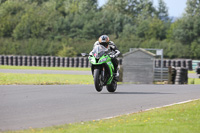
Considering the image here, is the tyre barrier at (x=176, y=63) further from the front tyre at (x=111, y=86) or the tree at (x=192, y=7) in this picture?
the tree at (x=192, y=7)

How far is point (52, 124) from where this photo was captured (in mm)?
7734

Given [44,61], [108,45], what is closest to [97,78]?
[108,45]

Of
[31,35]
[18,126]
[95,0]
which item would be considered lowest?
[18,126]

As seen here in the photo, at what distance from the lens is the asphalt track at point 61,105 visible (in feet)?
26.6

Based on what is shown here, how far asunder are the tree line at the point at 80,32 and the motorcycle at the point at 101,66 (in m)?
39.7

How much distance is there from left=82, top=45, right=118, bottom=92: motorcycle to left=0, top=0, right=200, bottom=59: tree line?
3973cm

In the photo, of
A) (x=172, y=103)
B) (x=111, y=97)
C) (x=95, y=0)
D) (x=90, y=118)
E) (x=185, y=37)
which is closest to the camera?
(x=90, y=118)

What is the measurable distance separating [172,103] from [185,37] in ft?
189

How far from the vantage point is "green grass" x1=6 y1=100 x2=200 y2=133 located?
23.1ft

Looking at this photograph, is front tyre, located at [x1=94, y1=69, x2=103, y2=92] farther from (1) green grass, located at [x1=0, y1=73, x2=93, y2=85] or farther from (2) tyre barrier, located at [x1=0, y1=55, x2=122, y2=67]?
(2) tyre barrier, located at [x1=0, y1=55, x2=122, y2=67]

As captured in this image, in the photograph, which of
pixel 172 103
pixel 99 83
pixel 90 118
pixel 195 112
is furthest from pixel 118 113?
pixel 99 83

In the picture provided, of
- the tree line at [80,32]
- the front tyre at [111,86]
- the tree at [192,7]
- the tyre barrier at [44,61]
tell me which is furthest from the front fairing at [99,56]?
the tree at [192,7]

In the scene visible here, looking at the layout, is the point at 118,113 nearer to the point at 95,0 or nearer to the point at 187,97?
the point at 187,97

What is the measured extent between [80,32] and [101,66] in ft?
184
